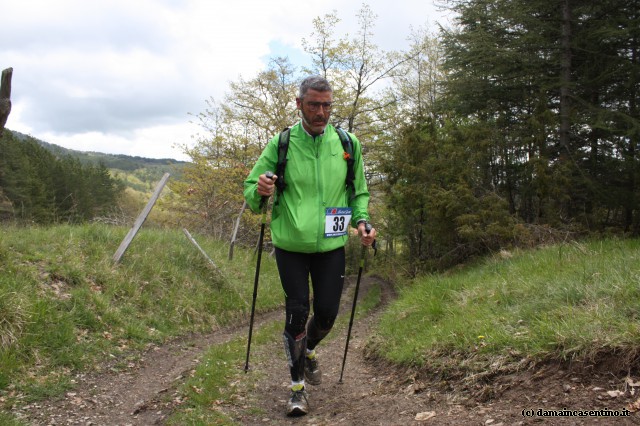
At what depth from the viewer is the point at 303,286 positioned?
14.1ft

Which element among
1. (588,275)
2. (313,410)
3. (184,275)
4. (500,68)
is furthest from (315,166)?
(500,68)

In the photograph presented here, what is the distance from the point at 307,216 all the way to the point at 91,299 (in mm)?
4568

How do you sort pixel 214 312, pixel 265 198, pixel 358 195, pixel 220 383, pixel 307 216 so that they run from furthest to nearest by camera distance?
pixel 214 312 → pixel 220 383 → pixel 358 195 → pixel 265 198 → pixel 307 216

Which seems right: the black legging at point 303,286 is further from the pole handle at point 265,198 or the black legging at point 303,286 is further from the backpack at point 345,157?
the backpack at point 345,157

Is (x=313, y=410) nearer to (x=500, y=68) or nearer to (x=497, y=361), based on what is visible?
(x=497, y=361)

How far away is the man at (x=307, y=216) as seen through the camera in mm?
4180

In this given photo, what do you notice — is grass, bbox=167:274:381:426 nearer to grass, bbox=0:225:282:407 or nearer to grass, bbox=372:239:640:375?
grass, bbox=0:225:282:407

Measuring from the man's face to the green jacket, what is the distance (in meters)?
0.14

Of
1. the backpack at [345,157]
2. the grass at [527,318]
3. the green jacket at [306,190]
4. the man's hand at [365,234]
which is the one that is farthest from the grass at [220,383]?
the backpack at [345,157]

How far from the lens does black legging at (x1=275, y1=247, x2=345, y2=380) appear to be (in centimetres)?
427

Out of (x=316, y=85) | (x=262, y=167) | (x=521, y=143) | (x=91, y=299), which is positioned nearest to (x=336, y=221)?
(x=262, y=167)

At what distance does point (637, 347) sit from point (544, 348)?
0.68 m

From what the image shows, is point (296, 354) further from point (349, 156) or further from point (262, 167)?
point (349, 156)

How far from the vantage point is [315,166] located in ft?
14.0
